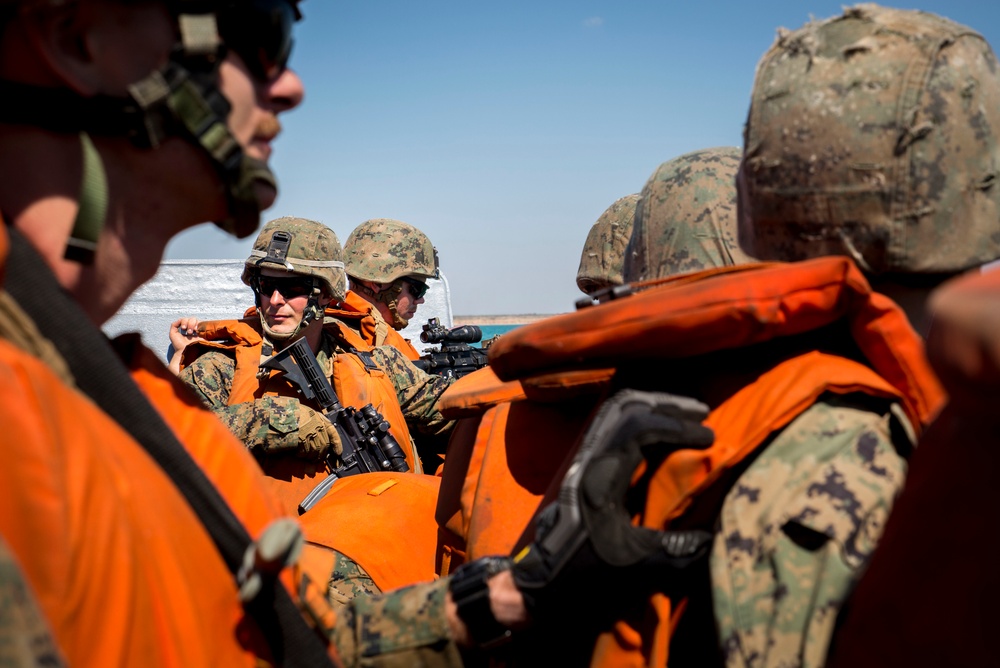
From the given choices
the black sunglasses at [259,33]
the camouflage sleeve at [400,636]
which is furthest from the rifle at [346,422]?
the black sunglasses at [259,33]

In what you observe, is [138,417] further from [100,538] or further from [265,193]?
[265,193]

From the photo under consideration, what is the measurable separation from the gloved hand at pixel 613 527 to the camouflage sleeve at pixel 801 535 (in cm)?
11

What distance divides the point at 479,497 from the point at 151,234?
1112 millimetres

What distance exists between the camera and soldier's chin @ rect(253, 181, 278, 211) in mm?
1562

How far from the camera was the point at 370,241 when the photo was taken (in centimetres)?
859

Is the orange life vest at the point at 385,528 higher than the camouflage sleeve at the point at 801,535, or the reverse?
the camouflage sleeve at the point at 801,535

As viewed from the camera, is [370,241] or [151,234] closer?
[151,234]

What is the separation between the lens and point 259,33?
1505 mm

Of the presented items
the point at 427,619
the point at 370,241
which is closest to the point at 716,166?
the point at 427,619

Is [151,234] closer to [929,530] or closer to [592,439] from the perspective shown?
[592,439]

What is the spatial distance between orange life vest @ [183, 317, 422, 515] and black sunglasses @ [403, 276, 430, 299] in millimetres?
2204

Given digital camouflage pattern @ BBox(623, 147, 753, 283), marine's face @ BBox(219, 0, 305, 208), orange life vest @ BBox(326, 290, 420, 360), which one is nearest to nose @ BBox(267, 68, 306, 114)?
marine's face @ BBox(219, 0, 305, 208)

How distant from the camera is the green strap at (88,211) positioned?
4.40 feet

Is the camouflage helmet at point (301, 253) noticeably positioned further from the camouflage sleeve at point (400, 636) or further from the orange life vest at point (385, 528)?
the camouflage sleeve at point (400, 636)
